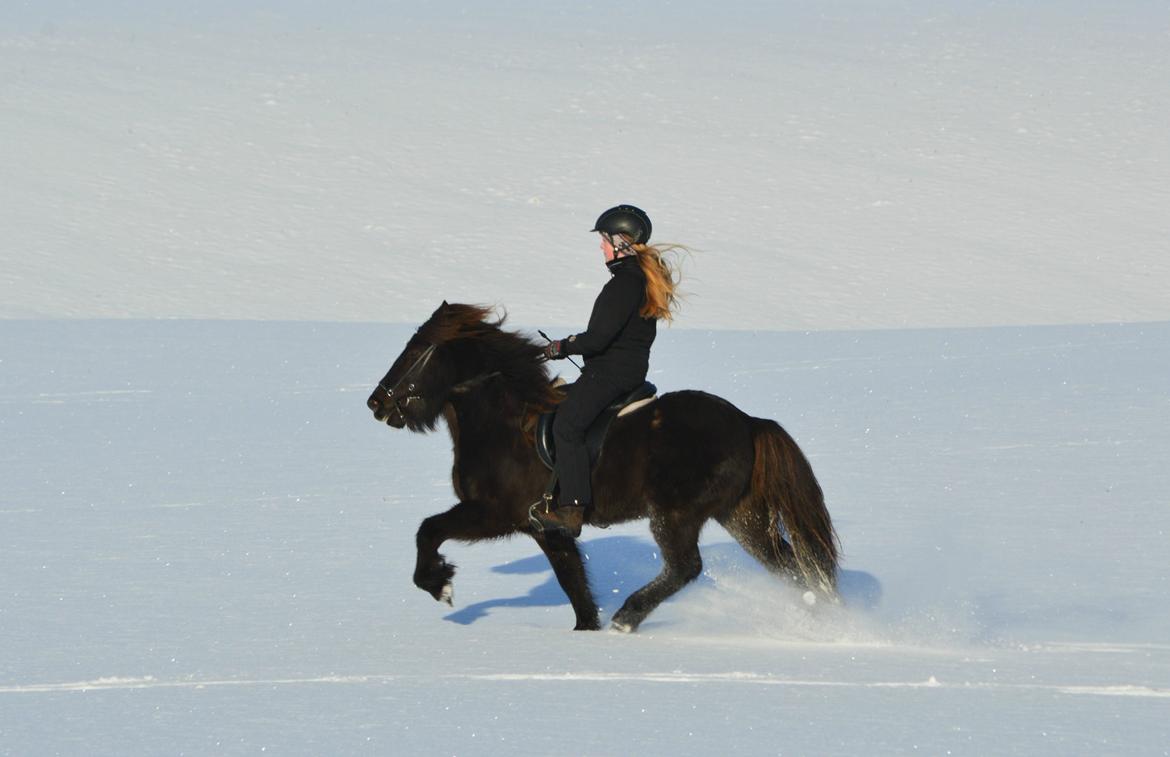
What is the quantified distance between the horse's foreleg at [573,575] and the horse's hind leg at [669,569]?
0.17 m

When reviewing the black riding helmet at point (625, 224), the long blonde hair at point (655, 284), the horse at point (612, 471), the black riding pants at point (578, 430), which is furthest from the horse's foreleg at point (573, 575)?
the black riding helmet at point (625, 224)

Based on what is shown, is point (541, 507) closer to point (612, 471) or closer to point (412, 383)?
point (612, 471)

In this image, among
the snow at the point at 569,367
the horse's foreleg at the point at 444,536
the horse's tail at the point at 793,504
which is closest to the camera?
the snow at the point at 569,367

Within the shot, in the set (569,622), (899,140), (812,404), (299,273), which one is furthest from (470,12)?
(569,622)

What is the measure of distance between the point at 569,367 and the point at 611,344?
9.73m

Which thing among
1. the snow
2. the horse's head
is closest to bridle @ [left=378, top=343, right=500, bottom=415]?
the horse's head

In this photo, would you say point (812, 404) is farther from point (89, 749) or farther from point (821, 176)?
point (821, 176)

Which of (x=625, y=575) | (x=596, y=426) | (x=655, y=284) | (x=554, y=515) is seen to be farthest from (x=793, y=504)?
(x=625, y=575)

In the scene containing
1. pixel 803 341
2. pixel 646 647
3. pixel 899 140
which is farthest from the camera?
pixel 899 140

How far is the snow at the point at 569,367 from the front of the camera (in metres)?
6.55

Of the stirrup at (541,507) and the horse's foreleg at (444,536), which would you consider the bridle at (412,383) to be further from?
the stirrup at (541,507)

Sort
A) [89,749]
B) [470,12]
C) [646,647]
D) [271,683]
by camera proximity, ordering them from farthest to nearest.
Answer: [470,12]
[646,647]
[271,683]
[89,749]

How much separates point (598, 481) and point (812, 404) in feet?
26.7

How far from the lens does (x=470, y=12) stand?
44812 mm
